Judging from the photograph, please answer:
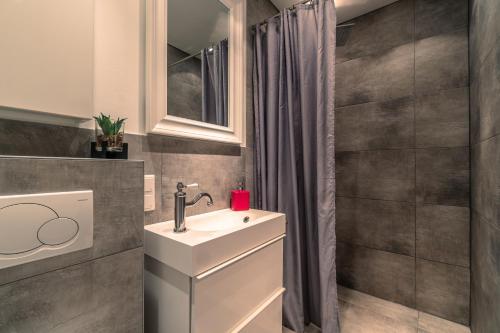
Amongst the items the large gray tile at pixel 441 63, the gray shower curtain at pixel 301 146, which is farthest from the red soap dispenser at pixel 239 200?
the large gray tile at pixel 441 63

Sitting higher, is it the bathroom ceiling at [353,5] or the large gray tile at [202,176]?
the bathroom ceiling at [353,5]

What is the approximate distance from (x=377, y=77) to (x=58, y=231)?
2149 millimetres

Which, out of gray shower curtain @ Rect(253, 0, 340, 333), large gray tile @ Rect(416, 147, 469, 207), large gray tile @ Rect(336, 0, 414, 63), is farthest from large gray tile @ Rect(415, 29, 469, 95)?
gray shower curtain @ Rect(253, 0, 340, 333)

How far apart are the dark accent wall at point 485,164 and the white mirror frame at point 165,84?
1.26m

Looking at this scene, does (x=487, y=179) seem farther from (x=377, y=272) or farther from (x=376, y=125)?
(x=377, y=272)

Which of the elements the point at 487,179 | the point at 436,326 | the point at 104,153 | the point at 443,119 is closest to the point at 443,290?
the point at 436,326

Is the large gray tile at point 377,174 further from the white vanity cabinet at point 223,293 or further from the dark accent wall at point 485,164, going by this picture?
the white vanity cabinet at point 223,293

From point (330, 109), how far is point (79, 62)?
46.9 inches

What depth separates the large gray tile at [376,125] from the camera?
64.2 inches

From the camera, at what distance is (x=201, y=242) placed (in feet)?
2.41

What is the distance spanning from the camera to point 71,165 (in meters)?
0.57

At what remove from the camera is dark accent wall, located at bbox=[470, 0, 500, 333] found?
36.9 inches

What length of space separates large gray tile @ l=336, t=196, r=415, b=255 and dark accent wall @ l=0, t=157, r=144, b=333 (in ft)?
5.61

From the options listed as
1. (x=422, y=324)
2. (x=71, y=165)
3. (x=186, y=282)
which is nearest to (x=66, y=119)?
(x=71, y=165)
